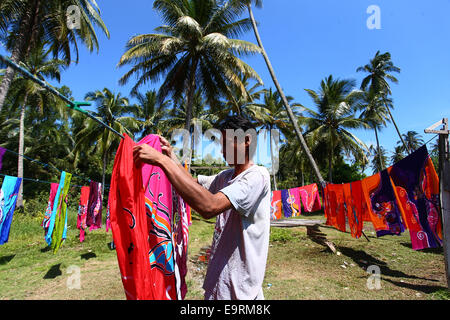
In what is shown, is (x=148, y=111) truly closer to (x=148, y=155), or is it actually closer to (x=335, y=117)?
(x=335, y=117)

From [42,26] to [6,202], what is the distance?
7325 millimetres

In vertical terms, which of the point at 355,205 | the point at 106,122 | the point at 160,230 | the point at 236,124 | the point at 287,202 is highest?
the point at 106,122

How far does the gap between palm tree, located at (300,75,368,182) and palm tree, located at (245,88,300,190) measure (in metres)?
1.95

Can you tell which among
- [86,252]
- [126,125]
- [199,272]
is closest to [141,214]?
[199,272]

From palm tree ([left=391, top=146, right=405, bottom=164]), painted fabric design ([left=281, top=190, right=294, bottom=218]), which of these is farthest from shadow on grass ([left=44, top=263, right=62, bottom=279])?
palm tree ([left=391, top=146, right=405, bottom=164])

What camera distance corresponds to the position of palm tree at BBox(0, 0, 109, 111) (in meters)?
7.83

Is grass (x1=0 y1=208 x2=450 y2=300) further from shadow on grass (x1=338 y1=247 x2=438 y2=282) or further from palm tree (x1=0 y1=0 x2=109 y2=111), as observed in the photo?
palm tree (x1=0 y1=0 x2=109 y2=111)

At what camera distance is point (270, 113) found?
68.6ft

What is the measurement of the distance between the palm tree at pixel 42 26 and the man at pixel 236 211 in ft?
29.5

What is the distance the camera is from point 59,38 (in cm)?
934

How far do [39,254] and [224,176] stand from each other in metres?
9.43

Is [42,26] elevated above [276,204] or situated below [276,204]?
above

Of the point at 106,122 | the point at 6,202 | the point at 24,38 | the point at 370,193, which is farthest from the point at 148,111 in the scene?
the point at 370,193

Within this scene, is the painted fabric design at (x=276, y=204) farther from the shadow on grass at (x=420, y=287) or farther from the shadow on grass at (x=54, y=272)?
the shadow on grass at (x=54, y=272)
